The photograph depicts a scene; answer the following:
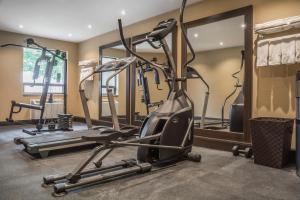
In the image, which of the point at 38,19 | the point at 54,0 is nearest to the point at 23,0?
the point at 54,0

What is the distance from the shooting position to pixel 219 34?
4410 millimetres

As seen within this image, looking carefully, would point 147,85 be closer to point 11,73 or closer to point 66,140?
point 66,140

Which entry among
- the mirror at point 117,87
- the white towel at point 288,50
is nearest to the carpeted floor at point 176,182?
the white towel at point 288,50

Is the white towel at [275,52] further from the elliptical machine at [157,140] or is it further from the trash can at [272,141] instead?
the elliptical machine at [157,140]

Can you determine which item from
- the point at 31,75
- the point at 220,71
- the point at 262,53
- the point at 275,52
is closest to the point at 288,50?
the point at 275,52

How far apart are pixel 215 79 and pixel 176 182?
2.82 meters

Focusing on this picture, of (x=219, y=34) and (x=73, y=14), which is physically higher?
(x=73, y=14)

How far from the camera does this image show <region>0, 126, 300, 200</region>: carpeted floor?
6.88ft

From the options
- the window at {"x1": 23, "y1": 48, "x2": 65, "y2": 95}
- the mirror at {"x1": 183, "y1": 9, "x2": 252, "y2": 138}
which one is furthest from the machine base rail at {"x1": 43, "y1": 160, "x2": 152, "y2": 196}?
the window at {"x1": 23, "y1": 48, "x2": 65, "y2": 95}

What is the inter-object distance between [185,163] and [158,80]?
2.51m

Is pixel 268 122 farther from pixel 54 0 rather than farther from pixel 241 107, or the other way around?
pixel 54 0

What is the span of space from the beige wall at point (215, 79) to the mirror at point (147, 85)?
0.66 m

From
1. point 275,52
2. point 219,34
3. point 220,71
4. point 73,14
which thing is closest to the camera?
point 275,52

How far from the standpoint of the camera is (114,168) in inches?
109
